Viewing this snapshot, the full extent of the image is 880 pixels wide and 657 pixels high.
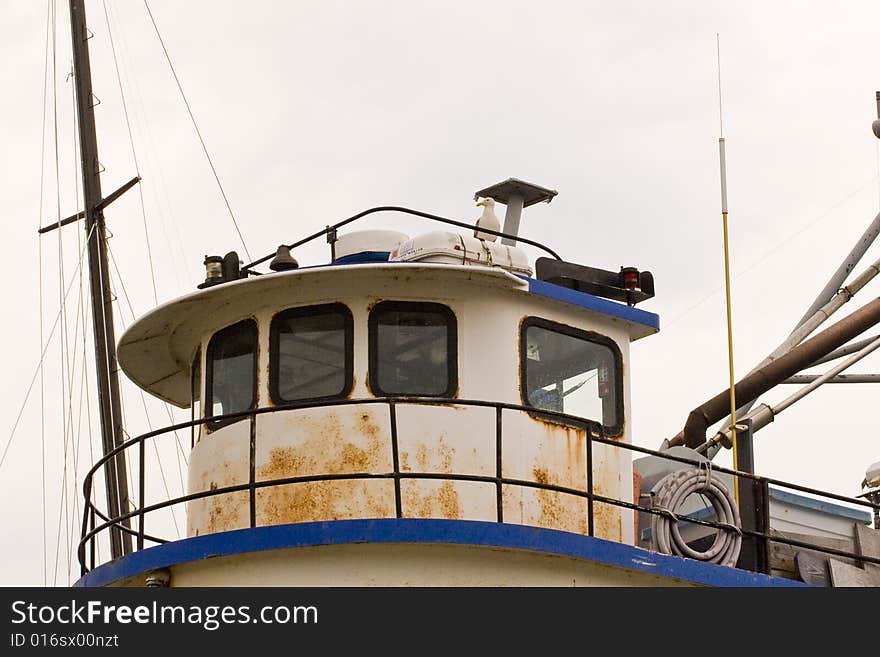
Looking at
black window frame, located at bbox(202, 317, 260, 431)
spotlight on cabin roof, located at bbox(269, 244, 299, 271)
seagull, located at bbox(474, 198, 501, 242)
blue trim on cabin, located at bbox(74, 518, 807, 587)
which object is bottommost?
blue trim on cabin, located at bbox(74, 518, 807, 587)

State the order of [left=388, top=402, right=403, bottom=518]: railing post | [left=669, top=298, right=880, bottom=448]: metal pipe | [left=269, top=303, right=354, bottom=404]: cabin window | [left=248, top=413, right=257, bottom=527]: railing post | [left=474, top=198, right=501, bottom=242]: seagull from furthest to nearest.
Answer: [left=669, top=298, right=880, bottom=448]: metal pipe → [left=474, top=198, right=501, bottom=242]: seagull → [left=269, top=303, right=354, bottom=404]: cabin window → [left=248, top=413, right=257, bottom=527]: railing post → [left=388, top=402, right=403, bottom=518]: railing post

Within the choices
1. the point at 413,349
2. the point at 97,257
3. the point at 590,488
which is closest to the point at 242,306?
the point at 413,349

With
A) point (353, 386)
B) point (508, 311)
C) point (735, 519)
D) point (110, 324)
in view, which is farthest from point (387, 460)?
point (110, 324)

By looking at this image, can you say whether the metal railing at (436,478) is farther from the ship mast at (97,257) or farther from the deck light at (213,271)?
the ship mast at (97,257)

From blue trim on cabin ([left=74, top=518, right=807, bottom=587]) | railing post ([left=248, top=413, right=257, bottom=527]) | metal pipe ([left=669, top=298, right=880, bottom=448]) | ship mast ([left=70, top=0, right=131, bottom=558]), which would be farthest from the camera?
ship mast ([left=70, top=0, right=131, bottom=558])

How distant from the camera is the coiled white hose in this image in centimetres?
1673

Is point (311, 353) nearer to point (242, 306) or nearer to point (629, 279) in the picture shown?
point (242, 306)

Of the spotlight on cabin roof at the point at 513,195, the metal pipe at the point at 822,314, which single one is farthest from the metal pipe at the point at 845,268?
the spotlight on cabin roof at the point at 513,195

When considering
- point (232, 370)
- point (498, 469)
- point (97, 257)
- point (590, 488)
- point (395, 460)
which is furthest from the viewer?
point (97, 257)

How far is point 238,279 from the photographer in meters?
17.5

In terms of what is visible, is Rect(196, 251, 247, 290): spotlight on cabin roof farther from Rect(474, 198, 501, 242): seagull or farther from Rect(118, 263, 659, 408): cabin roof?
Rect(474, 198, 501, 242): seagull

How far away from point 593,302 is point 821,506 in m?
3.35

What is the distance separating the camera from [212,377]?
18.0 m

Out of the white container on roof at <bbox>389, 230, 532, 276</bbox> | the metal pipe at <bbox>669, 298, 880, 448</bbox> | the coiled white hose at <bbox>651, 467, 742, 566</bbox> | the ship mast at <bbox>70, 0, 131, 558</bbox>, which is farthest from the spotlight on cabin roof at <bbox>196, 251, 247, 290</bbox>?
the ship mast at <bbox>70, 0, 131, 558</bbox>
